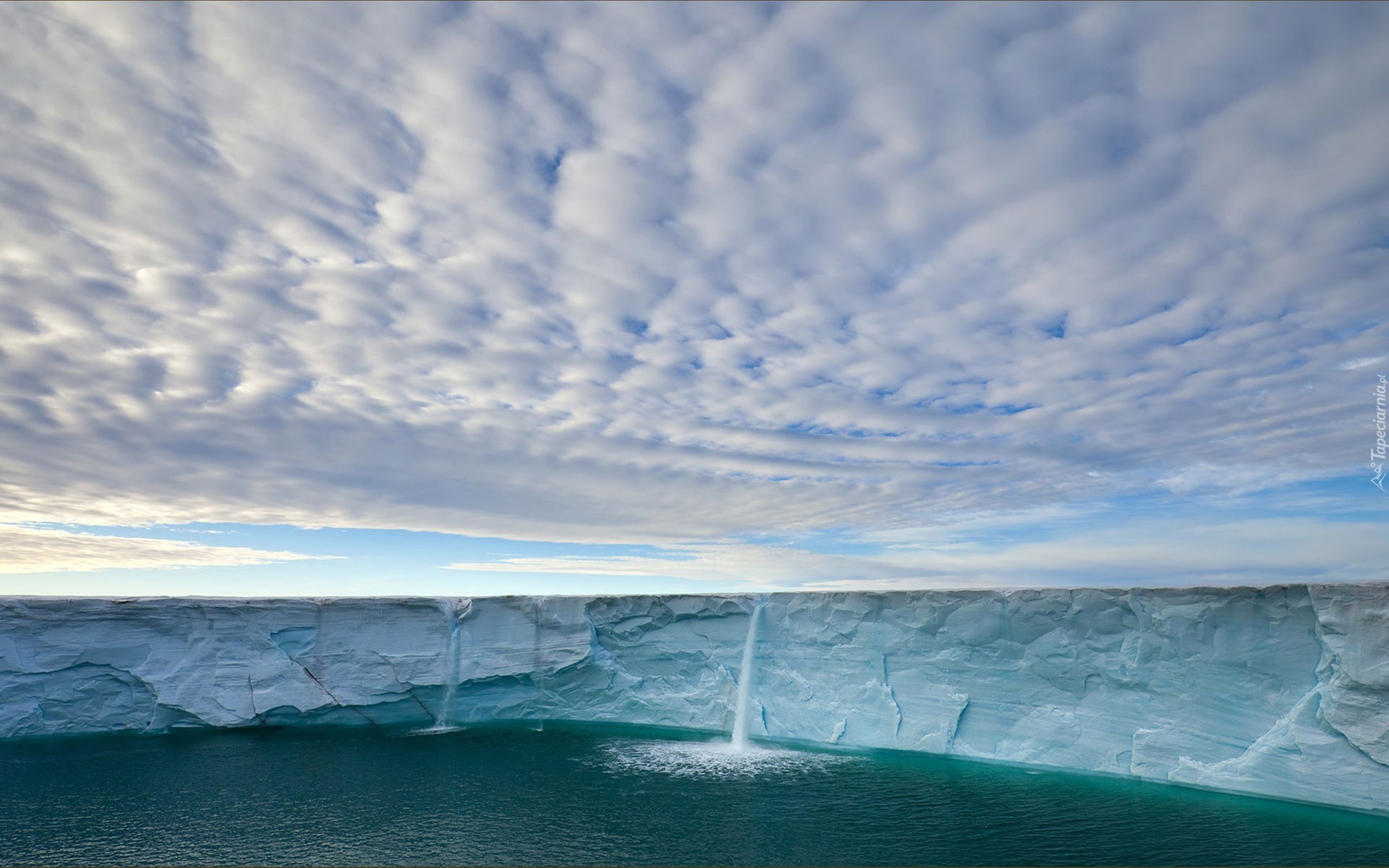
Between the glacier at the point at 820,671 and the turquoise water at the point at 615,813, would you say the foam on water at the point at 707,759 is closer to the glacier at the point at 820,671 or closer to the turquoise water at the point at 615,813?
the turquoise water at the point at 615,813

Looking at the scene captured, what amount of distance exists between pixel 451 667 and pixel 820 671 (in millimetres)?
8879

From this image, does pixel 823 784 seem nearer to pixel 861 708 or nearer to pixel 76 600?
pixel 861 708

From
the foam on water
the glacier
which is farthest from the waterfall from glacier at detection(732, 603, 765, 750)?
the foam on water

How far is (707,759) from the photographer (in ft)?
47.4

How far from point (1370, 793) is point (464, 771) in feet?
45.4

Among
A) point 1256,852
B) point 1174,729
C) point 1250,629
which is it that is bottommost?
point 1256,852

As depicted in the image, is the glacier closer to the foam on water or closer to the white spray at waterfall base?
the white spray at waterfall base

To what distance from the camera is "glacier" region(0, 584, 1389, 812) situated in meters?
11.8

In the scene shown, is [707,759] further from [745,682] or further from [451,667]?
[451,667]

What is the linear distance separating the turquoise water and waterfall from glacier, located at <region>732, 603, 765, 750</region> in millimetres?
1587

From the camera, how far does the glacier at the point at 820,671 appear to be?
38.9ft

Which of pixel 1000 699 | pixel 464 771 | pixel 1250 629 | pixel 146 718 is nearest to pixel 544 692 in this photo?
pixel 464 771

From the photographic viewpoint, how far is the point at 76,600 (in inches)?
680

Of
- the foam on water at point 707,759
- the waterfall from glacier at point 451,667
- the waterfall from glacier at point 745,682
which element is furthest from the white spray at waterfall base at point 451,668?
the waterfall from glacier at point 745,682
